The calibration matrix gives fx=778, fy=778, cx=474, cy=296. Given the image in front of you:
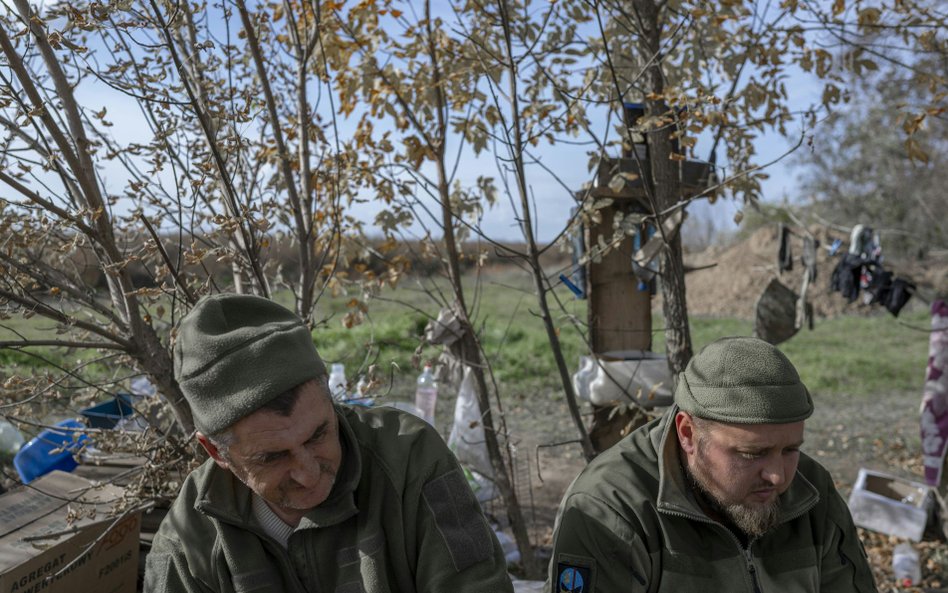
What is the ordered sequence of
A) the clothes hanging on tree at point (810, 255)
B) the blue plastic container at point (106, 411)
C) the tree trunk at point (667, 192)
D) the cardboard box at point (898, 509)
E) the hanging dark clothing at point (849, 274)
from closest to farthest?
the tree trunk at point (667, 192), the blue plastic container at point (106, 411), the cardboard box at point (898, 509), the clothes hanging on tree at point (810, 255), the hanging dark clothing at point (849, 274)

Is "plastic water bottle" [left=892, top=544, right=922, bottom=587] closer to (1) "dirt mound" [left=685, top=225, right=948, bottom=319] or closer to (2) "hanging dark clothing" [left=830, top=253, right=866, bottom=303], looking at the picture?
(2) "hanging dark clothing" [left=830, top=253, right=866, bottom=303]

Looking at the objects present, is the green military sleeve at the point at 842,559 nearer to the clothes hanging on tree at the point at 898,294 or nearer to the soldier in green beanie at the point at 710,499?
the soldier in green beanie at the point at 710,499

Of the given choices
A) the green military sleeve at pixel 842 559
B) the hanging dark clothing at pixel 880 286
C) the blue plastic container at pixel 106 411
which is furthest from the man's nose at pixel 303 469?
the hanging dark clothing at pixel 880 286

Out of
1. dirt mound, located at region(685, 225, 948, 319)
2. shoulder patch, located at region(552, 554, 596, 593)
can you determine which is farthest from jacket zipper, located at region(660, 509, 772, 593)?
dirt mound, located at region(685, 225, 948, 319)

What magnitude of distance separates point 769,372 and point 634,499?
19.6 inches

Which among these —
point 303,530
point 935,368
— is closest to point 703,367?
point 303,530

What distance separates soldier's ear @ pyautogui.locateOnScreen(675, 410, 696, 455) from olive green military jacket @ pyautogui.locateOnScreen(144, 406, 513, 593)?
640 mm

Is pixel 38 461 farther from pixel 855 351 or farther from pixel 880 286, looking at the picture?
pixel 855 351

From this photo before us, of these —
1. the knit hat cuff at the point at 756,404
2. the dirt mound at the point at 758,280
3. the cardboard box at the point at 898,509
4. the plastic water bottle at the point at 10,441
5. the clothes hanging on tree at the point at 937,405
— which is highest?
the knit hat cuff at the point at 756,404

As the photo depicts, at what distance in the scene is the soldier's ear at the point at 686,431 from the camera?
2.19m

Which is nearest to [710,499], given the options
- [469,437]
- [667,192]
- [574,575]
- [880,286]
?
[574,575]

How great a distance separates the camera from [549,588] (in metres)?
2.10

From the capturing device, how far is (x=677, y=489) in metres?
2.14

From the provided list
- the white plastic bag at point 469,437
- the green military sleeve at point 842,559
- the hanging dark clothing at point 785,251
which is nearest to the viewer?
the green military sleeve at point 842,559
